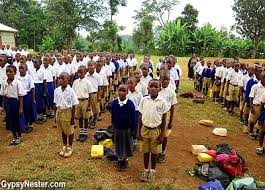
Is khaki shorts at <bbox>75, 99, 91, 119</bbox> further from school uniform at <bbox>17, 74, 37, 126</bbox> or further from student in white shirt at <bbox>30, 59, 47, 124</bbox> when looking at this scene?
student in white shirt at <bbox>30, 59, 47, 124</bbox>

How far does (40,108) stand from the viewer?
8203mm

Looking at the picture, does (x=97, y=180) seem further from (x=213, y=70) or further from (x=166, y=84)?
(x=213, y=70)

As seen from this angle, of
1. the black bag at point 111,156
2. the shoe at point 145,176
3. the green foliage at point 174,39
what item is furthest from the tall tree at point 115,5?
the shoe at point 145,176

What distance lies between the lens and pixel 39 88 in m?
8.09

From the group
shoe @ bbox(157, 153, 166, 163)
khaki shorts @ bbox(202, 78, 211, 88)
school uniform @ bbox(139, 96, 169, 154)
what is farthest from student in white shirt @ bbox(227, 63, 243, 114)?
school uniform @ bbox(139, 96, 169, 154)

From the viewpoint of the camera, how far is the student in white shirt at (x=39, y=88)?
312 inches

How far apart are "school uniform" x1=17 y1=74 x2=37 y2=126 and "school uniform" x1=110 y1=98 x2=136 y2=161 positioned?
2530 millimetres

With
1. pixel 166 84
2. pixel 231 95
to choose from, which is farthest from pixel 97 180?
pixel 231 95

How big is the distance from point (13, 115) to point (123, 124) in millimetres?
2507

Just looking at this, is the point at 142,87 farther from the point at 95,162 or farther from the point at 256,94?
the point at 256,94

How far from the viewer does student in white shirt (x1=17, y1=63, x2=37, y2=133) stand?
696 centimetres

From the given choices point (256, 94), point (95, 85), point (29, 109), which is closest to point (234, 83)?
point (256, 94)

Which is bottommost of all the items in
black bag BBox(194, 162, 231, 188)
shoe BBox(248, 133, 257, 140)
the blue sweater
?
shoe BBox(248, 133, 257, 140)

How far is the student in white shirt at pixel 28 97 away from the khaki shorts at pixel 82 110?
47.8 inches
